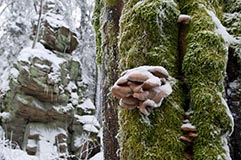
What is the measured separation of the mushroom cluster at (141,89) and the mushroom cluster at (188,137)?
0.16 m

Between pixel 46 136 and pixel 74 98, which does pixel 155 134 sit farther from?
pixel 74 98

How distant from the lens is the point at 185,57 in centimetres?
134

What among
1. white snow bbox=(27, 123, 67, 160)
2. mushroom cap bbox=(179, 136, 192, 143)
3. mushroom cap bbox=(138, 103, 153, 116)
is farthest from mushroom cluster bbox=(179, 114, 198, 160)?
white snow bbox=(27, 123, 67, 160)

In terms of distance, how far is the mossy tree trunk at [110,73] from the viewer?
163 centimetres

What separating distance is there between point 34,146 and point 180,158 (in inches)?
318

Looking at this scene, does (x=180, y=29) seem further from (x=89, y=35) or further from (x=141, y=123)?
(x=89, y=35)

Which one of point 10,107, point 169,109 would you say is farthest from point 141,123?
point 10,107

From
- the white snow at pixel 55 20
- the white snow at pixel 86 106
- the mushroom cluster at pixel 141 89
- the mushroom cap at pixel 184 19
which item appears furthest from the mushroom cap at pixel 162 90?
the white snow at pixel 55 20

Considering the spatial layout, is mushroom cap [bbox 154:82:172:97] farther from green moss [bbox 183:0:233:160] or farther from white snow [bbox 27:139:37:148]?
white snow [bbox 27:139:37:148]

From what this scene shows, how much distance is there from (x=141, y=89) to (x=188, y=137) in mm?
290

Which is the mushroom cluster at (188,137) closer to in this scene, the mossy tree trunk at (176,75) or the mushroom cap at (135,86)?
the mossy tree trunk at (176,75)

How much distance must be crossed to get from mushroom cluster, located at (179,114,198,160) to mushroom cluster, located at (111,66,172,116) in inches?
6.3

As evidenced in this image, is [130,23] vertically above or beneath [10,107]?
above

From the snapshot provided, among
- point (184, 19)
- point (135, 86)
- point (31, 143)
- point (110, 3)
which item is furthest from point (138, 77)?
point (31, 143)
